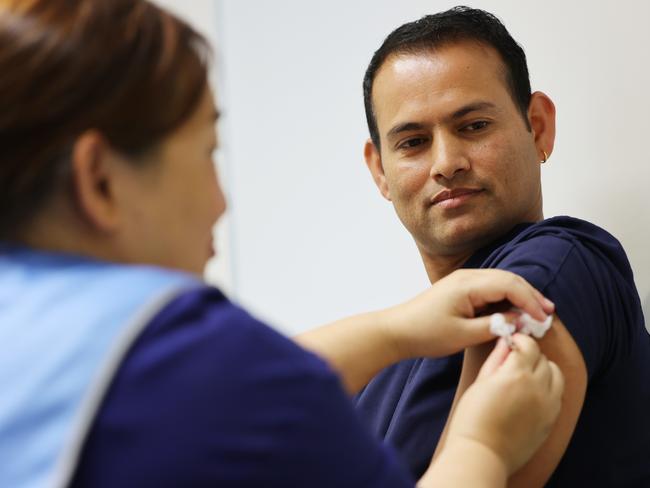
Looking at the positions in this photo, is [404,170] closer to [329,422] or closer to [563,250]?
[563,250]

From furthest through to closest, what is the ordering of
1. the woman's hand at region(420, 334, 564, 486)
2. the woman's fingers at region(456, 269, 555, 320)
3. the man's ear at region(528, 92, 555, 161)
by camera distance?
the man's ear at region(528, 92, 555, 161) < the woman's fingers at region(456, 269, 555, 320) < the woman's hand at region(420, 334, 564, 486)

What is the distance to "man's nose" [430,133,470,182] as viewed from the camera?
1.35 metres

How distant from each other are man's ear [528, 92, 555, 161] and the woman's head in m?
0.89

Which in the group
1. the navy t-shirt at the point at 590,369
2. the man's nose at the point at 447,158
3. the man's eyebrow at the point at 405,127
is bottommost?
the navy t-shirt at the point at 590,369

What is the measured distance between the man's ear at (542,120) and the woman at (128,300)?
851mm

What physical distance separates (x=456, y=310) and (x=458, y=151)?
1.22ft

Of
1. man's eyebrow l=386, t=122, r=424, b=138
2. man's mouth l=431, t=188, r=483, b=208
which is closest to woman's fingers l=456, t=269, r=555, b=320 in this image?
man's mouth l=431, t=188, r=483, b=208

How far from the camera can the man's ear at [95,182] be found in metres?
0.67

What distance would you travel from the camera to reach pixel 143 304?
0.62 m

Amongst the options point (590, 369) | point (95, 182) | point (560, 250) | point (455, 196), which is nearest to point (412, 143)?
point (455, 196)

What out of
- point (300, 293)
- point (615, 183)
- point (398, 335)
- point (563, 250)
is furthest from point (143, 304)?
point (300, 293)

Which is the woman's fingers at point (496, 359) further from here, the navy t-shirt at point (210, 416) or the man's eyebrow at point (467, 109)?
the man's eyebrow at point (467, 109)

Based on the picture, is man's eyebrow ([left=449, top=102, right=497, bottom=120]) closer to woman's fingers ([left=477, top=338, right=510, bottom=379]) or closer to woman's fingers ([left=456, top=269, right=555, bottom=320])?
woman's fingers ([left=456, top=269, right=555, bottom=320])

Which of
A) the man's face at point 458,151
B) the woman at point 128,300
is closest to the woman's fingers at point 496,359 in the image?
the woman at point 128,300
